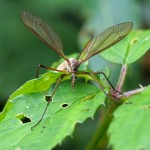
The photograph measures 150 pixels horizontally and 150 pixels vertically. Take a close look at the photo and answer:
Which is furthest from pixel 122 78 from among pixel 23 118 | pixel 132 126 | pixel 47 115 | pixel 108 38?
pixel 132 126

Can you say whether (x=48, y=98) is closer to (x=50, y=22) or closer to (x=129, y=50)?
(x=129, y=50)

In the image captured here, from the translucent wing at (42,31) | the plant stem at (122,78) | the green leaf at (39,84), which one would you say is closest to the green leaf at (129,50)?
the plant stem at (122,78)

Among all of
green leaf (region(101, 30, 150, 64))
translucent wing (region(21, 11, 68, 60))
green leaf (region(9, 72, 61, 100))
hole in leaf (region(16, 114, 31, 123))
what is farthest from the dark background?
hole in leaf (region(16, 114, 31, 123))

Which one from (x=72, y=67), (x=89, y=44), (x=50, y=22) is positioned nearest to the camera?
(x=72, y=67)

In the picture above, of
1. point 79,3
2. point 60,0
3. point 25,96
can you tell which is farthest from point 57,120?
point 60,0

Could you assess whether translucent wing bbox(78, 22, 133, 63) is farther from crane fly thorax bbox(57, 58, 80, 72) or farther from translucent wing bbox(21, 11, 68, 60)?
translucent wing bbox(21, 11, 68, 60)

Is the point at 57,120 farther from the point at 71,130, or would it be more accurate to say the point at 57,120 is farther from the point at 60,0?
the point at 60,0
